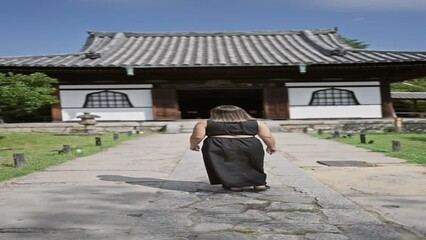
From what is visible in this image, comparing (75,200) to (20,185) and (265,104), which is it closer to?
(20,185)

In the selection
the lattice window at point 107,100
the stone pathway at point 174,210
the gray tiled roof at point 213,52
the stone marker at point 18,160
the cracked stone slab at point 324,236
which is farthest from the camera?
the lattice window at point 107,100

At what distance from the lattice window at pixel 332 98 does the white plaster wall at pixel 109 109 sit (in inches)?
306

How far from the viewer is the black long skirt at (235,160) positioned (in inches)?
159

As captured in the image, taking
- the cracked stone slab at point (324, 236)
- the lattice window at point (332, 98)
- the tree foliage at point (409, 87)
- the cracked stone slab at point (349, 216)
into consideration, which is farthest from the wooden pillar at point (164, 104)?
the tree foliage at point (409, 87)

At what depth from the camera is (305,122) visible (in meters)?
16.4

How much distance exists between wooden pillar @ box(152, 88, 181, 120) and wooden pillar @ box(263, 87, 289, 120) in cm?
432

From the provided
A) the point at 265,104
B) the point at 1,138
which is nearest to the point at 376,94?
the point at 265,104

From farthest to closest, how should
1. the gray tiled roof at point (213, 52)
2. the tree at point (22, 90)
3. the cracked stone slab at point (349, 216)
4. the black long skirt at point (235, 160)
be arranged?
the gray tiled roof at point (213, 52), the tree at point (22, 90), the black long skirt at point (235, 160), the cracked stone slab at point (349, 216)

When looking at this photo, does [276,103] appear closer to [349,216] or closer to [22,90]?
[22,90]

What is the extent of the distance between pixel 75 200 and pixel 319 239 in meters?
2.47

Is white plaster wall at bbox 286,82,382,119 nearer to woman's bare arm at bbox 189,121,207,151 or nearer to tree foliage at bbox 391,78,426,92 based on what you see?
woman's bare arm at bbox 189,121,207,151

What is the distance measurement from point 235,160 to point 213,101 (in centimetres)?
2101

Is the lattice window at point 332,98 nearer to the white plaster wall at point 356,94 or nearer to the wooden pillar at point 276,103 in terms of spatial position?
the white plaster wall at point 356,94

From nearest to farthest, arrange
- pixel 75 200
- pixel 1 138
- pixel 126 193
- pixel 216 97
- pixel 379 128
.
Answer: pixel 75 200 < pixel 126 193 < pixel 1 138 < pixel 379 128 < pixel 216 97
